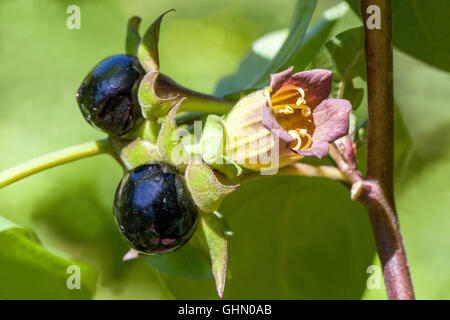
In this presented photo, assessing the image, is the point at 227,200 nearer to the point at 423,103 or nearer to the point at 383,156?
the point at 383,156

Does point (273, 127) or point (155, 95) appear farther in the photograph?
point (155, 95)

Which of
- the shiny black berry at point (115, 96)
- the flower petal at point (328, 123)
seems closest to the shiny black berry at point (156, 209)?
the shiny black berry at point (115, 96)

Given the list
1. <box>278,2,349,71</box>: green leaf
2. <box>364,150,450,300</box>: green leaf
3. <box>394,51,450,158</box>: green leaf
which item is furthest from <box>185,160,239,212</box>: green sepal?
<box>394,51,450,158</box>: green leaf

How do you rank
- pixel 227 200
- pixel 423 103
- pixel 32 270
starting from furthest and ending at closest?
pixel 423 103, pixel 227 200, pixel 32 270

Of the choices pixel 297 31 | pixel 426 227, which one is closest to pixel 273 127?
pixel 297 31

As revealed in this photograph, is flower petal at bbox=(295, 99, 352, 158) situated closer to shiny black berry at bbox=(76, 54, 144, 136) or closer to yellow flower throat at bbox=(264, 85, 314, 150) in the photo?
yellow flower throat at bbox=(264, 85, 314, 150)

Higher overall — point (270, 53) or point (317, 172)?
point (270, 53)
